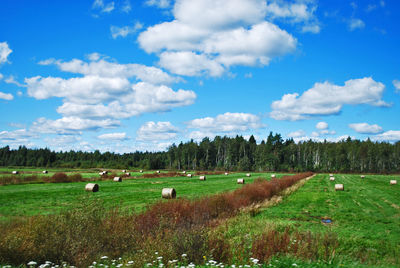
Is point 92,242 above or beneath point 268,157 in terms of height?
beneath

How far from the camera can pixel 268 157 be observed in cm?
12706

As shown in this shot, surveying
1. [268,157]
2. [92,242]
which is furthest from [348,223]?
[268,157]

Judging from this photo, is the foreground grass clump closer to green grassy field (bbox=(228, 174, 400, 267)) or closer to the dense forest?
green grassy field (bbox=(228, 174, 400, 267))

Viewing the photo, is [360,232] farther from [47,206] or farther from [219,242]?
[47,206]

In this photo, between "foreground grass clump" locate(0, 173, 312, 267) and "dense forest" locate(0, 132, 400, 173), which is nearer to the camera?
"foreground grass clump" locate(0, 173, 312, 267)

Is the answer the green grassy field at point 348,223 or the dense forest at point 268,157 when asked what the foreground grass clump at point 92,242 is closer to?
the green grassy field at point 348,223

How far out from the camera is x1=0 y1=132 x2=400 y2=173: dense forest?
417 feet

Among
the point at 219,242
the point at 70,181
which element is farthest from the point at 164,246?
the point at 70,181

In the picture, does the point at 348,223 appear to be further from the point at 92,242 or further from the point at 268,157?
the point at 268,157

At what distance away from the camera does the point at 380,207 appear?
2266cm

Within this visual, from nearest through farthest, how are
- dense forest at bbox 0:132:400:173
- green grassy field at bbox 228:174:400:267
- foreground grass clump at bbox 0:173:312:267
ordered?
foreground grass clump at bbox 0:173:312:267
green grassy field at bbox 228:174:400:267
dense forest at bbox 0:132:400:173

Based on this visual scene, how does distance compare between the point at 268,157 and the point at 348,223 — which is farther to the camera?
the point at 268,157

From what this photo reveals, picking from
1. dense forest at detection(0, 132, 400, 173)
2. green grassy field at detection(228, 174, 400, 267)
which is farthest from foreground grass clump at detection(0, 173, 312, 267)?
dense forest at detection(0, 132, 400, 173)

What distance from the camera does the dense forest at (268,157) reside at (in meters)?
127
